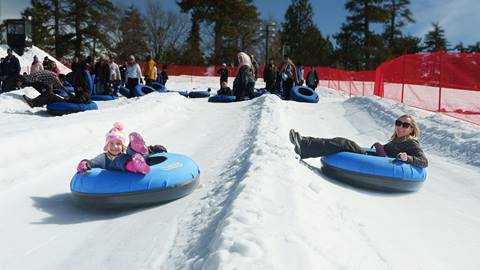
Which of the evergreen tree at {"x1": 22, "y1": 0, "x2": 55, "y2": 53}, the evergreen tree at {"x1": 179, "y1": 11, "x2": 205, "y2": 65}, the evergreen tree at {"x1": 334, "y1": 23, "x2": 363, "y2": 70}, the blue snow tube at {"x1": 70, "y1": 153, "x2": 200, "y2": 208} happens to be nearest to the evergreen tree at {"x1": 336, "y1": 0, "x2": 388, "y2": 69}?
the evergreen tree at {"x1": 334, "y1": 23, "x2": 363, "y2": 70}

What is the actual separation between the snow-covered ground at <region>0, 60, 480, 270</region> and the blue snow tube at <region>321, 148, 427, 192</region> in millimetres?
101

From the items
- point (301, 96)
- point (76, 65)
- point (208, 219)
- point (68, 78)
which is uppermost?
point (76, 65)

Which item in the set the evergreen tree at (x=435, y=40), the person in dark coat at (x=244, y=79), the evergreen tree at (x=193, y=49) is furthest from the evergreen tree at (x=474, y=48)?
the person in dark coat at (x=244, y=79)

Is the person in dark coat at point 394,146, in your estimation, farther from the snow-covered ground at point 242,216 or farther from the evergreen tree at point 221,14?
the evergreen tree at point 221,14

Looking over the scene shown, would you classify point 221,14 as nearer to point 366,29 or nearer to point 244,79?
point 366,29

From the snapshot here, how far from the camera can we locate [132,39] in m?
44.0

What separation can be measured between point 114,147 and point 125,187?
16.7 inches

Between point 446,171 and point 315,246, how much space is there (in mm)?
3806

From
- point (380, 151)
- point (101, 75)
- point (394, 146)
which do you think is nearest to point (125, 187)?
point (380, 151)

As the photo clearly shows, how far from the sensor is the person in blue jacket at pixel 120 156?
3.60m

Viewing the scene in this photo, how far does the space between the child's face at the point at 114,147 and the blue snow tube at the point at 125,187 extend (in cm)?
20

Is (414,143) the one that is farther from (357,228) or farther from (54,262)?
(54,262)

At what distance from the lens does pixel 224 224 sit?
280 cm

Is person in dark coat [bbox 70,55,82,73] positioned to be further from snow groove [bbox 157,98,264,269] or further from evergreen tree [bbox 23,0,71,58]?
evergreen tree [bbox 23,0,71,58]
